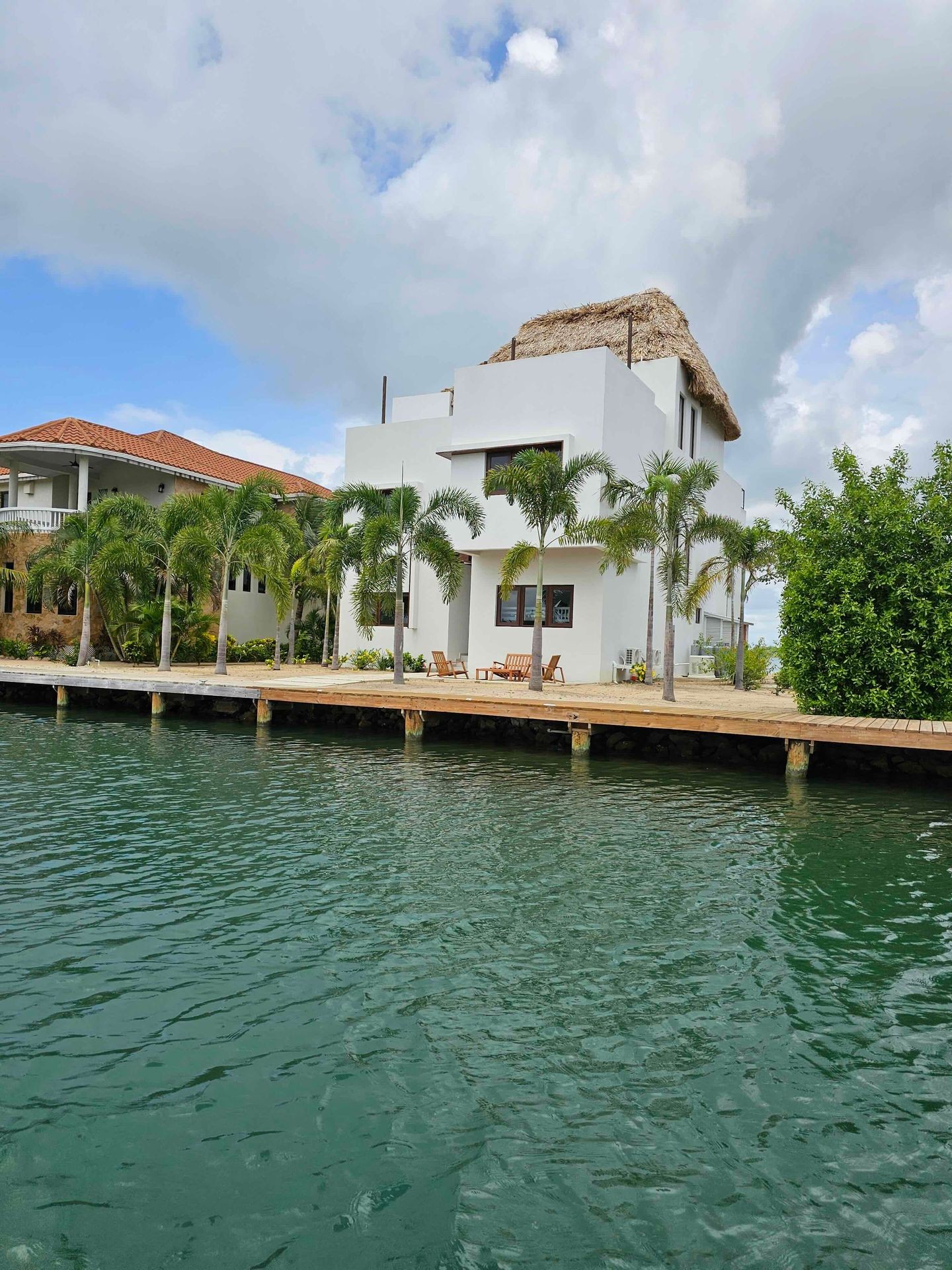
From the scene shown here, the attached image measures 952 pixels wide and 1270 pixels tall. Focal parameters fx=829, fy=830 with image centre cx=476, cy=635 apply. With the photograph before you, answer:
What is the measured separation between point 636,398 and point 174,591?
56.1ft

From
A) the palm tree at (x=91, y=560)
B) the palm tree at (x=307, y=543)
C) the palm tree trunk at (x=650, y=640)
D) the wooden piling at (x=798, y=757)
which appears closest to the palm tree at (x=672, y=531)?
the palm tree trunk at (x=650, y=640)

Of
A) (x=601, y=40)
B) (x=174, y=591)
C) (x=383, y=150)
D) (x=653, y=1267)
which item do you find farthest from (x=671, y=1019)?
(x=174, y=591)

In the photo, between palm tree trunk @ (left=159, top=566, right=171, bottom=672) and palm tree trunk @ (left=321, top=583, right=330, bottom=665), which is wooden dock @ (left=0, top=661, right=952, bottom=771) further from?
palm tree trunk @ (left=321, top=583, right=330, bottom=665)

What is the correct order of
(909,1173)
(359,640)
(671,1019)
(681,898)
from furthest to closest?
(359,640)
(681,898)
(671,1019)
(909,1173)

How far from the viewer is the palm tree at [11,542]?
28234 millimetres

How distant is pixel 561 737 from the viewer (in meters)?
16.6

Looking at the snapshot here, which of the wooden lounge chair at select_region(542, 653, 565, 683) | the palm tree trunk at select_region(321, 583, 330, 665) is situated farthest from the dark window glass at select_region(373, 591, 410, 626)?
the wooden lounge chair at select_region(542, 653, 565, 683)

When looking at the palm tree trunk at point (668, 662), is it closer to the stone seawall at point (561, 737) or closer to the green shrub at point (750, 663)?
the stone seawall at point (561, 737)

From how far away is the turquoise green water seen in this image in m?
3.17

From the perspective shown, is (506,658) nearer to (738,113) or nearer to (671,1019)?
(738,113)

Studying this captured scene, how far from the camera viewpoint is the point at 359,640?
2722 centimetres

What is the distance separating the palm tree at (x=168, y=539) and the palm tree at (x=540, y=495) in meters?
8.50

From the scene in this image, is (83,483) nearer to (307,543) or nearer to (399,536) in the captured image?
(307,543)

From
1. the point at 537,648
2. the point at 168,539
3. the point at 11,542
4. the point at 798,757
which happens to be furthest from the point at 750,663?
the point at 11,542
